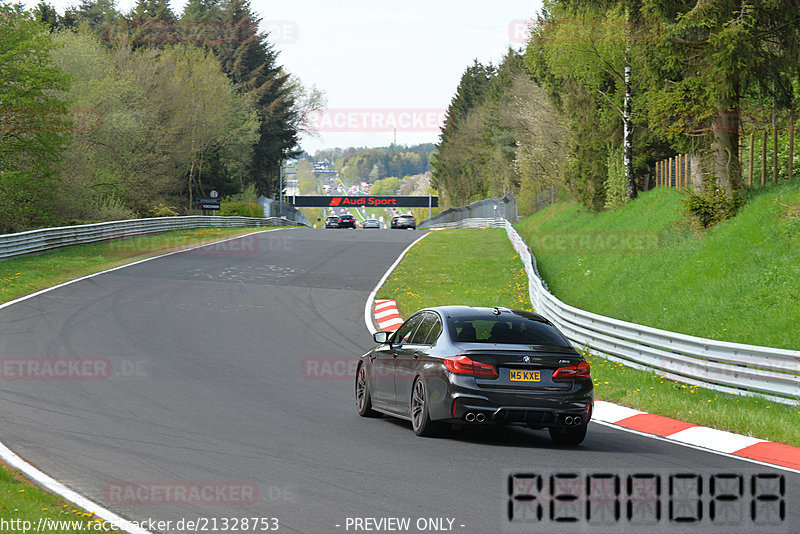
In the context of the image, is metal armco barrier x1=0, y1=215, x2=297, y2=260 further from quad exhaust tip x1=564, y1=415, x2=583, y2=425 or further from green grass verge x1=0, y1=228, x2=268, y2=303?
quad exhaust tip x1=564, y1=415, x2=583, y2=425

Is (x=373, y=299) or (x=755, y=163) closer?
(x=373, y=299)

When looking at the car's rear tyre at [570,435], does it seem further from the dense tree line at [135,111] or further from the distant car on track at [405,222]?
the distant car on track at [405,222]

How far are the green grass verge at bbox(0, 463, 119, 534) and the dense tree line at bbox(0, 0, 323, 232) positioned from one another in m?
34.2

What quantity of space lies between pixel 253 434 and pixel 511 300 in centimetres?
1660

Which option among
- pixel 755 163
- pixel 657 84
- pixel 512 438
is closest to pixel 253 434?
pixel 512 438

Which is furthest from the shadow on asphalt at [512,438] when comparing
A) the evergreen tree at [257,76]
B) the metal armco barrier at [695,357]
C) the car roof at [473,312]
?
the evergreen tree at [257,76]

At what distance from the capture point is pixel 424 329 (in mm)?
11086

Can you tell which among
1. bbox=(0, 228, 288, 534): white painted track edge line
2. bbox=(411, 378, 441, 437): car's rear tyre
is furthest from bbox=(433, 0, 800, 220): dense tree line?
bbox=(0, 228, 288, 534): white painted track edge line

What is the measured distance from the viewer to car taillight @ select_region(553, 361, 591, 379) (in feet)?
32.4

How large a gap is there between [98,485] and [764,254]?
15.8m

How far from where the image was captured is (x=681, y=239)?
2636 centimetres

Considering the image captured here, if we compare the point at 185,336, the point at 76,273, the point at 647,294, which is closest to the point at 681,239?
the point at 647,294

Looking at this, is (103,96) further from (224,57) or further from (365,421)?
(365,421)

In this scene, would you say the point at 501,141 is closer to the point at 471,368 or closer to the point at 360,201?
the point at 360,201
